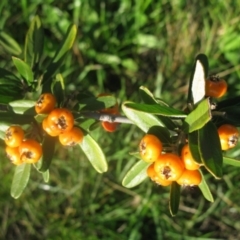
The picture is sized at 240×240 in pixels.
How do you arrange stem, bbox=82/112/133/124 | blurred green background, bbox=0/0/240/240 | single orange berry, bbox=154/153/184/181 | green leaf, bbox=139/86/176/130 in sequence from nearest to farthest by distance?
single orange berry, bbox=154/153/184/181, green leaf, bbox=139/86/176/130, stem, bbox=82/112/133/124, blurred green background, bbox=0/0/240/240

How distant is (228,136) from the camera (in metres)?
2.50

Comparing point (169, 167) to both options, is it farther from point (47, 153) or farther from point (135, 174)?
point (47, 153)

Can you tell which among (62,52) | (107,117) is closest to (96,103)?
(107,117)

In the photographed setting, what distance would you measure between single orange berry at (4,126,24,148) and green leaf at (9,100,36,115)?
0.74ft

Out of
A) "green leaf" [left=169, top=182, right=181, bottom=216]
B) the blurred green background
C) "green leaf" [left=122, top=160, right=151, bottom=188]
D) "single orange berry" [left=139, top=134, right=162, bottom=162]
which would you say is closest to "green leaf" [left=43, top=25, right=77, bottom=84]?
"green leaf" [left=122, top=160, right=151, bottom=188]

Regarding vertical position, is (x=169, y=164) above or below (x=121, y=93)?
above

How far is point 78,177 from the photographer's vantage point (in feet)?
16.7

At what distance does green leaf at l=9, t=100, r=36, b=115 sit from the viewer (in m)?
2.96

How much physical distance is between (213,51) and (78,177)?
2.33 meters

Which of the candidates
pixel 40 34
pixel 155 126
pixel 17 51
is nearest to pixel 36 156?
pixel 155 126

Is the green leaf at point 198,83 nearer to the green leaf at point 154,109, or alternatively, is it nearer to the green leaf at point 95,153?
the green leaf at point 154,109

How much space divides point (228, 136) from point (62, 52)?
1.61 m

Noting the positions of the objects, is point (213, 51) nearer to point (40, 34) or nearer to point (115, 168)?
point (115, 168)

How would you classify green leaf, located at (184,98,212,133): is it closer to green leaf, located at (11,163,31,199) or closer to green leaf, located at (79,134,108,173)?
green leaf, located at (79,134,108,173)
